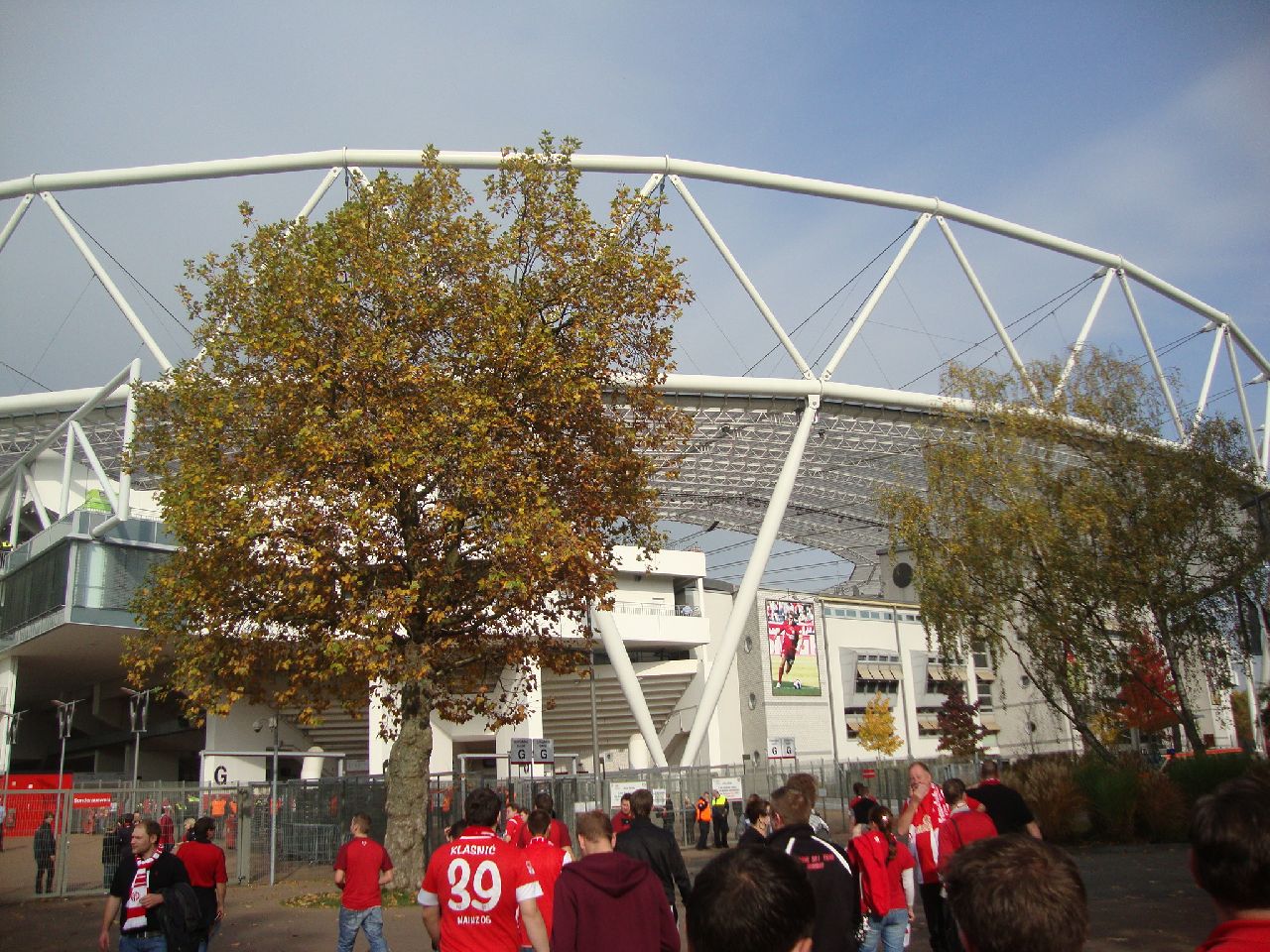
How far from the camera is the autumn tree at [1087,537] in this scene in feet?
78.8

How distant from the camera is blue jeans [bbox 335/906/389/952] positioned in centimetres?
1033

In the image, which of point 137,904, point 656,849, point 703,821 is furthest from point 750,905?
point 703,821

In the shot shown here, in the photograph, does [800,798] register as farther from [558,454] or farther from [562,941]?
[558,454]

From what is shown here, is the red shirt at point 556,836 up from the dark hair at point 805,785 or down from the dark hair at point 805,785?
down

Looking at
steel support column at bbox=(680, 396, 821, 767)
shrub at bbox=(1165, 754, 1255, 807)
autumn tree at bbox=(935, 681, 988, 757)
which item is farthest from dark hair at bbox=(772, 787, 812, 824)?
autumn tree at bbox=(935, 681, 988, 757)

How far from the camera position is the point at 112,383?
125ft

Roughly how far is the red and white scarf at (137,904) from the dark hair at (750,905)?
→ 697cm

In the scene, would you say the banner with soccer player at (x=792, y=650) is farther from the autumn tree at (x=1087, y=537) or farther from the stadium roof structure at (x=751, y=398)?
the autumn tree at (x=1087, y=537)

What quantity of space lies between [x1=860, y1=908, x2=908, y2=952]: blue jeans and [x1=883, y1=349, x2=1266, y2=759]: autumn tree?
16709 mm

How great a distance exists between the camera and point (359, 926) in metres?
10.5

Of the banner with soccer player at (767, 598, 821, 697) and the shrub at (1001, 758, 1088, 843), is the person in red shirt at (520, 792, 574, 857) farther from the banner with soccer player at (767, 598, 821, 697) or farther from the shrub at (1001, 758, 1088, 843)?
the banner with soccer player at (767, 598, 821, 697)

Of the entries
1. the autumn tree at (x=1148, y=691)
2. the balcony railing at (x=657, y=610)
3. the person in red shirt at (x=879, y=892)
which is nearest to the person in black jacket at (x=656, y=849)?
the person in red shirt at (x=879, y=892)

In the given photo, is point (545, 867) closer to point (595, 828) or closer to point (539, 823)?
point (595, 828)

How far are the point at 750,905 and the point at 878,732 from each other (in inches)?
2131
